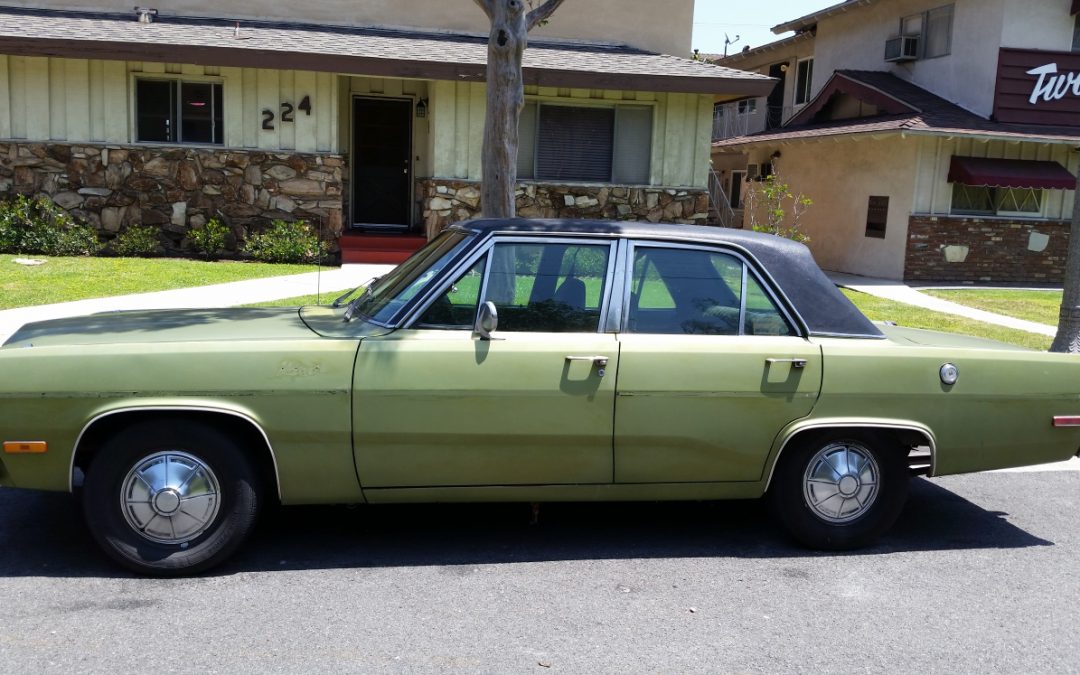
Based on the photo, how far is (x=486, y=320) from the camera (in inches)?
182

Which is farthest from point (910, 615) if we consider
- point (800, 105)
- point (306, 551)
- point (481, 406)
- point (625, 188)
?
point (800, 105)

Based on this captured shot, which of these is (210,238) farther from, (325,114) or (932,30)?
(932,30)

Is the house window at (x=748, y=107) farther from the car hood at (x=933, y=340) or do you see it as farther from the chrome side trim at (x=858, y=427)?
the chrome side trim at (x=858, y=427)

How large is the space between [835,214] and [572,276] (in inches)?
728

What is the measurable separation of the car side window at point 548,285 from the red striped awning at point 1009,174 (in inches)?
619

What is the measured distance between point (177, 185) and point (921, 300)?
1187 centimetres

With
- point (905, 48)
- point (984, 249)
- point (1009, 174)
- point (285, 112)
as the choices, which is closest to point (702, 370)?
point (285, 112)

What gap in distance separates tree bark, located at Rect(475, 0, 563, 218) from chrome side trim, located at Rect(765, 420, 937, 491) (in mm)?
5379

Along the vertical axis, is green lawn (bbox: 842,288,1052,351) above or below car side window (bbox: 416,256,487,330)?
below

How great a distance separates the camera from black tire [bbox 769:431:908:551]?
504 cm

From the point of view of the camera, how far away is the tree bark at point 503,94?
30.7ft

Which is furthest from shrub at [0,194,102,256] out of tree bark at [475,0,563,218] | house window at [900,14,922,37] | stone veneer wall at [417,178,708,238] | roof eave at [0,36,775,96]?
house window at [900,14,922,37]

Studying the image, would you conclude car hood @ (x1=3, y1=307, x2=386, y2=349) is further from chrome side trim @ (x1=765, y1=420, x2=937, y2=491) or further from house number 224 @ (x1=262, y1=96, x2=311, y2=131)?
house number 224 @ (x1=262, y1=96, x2=311, y2=131)

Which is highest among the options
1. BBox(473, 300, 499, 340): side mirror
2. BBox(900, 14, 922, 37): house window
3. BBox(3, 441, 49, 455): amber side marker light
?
BBox(900, 14, 922, 37): house window
